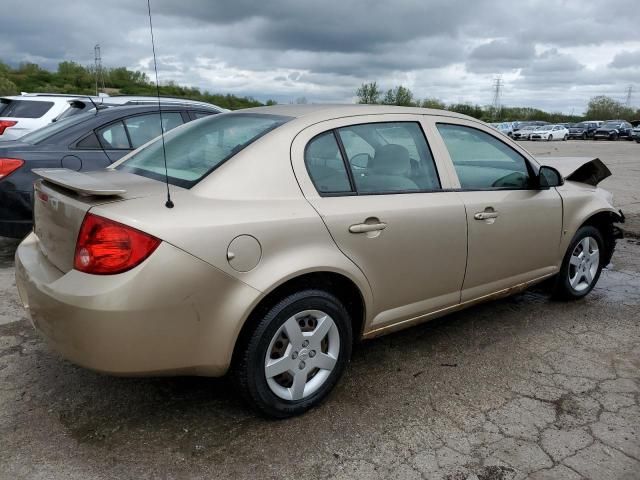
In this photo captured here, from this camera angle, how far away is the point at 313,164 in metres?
2.80

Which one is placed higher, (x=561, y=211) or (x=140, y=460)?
(x=561, y=211)

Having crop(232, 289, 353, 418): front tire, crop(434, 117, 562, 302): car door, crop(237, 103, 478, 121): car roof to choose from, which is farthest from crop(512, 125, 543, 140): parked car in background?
crop(232, 289, 353, 418): front tire

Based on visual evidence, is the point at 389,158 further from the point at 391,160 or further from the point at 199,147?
the point at 199,147

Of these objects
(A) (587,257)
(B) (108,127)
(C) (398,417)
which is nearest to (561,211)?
(A) (587,257)

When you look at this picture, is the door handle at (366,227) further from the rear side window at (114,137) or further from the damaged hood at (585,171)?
the rear side window at (114,137)

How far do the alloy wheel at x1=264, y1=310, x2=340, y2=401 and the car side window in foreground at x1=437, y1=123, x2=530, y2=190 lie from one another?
1.36m

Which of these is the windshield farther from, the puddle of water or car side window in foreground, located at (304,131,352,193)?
the puddle of water

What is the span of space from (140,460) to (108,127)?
407 cm

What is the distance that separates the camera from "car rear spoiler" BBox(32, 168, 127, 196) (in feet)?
7.73

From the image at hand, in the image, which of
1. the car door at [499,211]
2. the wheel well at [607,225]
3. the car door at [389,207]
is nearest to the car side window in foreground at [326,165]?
the car door at [389,207]

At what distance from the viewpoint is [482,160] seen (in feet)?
12.2

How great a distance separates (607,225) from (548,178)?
1.14m

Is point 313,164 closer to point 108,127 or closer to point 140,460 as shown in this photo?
point 140,460

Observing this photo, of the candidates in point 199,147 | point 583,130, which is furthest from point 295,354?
point 583,130
